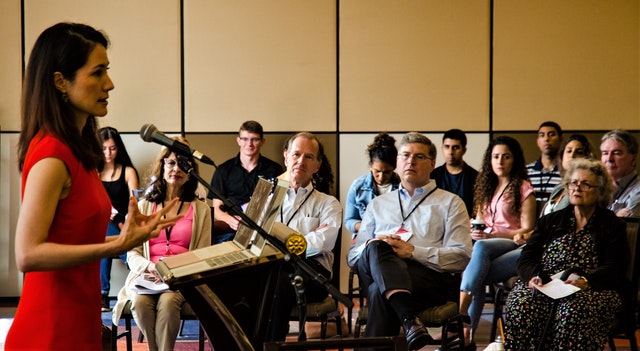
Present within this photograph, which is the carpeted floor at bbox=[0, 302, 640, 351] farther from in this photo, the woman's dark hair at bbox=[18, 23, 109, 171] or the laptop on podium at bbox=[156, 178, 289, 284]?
the woman's dark hair at bbox=[18, 23, 109, 171]

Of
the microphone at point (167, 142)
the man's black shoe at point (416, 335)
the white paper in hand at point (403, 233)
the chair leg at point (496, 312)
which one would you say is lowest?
the chair leg at point (496, 312)

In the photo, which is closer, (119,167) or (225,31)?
(119,167)

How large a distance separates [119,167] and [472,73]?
307cm

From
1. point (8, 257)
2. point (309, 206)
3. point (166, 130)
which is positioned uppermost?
point (166, 130)

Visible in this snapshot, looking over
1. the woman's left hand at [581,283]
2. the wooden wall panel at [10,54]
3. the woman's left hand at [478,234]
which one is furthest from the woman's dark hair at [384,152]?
the wooden wall panel at [10,54]

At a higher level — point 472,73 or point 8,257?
point 472,73

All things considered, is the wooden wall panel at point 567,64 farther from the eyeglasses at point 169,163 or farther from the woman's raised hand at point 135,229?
the woman's raised hand at point 135,229

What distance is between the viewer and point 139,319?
3797mm

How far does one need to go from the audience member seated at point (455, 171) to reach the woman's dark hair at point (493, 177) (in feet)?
0.60

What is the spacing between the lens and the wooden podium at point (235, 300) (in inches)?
77.6

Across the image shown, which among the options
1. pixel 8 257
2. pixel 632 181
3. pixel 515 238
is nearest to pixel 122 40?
pixel 8 257

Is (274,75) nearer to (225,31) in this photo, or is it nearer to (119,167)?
(225,31)

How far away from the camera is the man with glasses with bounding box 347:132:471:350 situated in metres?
3.54

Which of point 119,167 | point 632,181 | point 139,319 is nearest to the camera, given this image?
point 139,319
